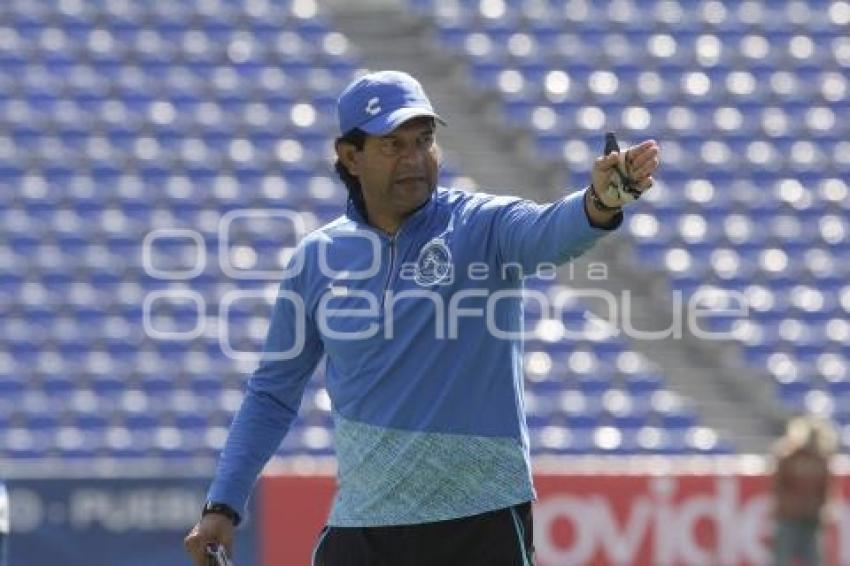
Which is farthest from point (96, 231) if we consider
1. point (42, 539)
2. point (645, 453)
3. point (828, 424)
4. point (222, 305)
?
point (828, 424)

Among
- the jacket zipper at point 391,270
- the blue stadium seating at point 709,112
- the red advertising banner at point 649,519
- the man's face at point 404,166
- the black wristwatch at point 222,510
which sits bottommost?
the red advertising banner at point 649,519

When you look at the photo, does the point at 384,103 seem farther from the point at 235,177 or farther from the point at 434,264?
the point at 235,177

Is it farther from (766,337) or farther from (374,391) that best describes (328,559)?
(766,337)

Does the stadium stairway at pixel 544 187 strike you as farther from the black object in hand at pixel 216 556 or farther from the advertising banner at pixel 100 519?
the black object in hand at pixel 216 556

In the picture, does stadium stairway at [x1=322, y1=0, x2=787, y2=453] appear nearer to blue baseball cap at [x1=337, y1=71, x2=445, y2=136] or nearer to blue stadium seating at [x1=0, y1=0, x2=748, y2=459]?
blue stadium seating at [x1=0, y1=0, x2=748, y2=459]

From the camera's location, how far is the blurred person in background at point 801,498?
7.71 m

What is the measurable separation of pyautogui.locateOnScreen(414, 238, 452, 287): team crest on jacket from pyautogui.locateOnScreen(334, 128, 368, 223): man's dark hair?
0.76ft

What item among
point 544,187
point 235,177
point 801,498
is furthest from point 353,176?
point 544,187

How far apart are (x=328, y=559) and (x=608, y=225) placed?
3.36 feet

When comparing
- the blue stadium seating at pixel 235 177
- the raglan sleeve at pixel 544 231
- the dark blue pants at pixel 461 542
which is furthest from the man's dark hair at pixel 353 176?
the blue stadium seating at pixel 235 177

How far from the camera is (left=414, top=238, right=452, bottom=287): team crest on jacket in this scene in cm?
395

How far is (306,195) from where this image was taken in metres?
10.7

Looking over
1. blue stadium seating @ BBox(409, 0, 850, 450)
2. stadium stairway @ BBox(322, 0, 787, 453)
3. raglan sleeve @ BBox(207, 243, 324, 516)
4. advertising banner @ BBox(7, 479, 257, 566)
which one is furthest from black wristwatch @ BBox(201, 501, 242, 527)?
blue stadium seating @ BBox(409, 0, 850, 450)

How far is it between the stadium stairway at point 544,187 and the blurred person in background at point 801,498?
87.5 inches
